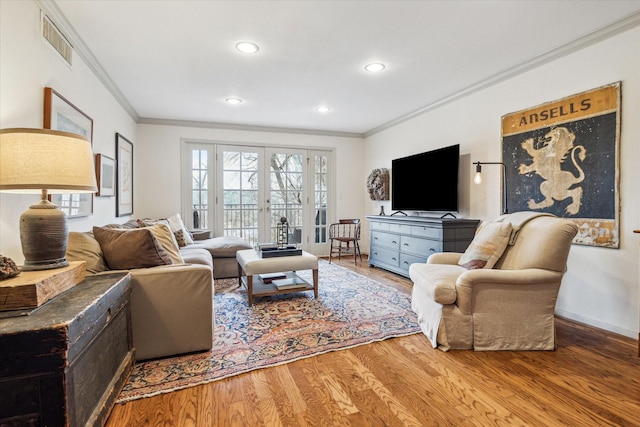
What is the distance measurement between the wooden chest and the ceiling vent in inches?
72.0

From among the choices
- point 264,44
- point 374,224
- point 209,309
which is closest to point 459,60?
point 264,44

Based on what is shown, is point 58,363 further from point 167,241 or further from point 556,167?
point 556,167

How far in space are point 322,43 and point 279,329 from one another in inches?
95.0

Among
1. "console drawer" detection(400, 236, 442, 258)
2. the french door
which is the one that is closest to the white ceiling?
the french door

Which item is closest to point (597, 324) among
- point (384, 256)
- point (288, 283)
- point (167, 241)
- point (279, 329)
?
point (384, 256)

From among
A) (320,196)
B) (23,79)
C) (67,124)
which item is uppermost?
(23,79)

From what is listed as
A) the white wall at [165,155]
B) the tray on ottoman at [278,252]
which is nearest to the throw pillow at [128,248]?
the tray on ottoman at [278,252]

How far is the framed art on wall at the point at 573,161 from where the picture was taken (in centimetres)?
246

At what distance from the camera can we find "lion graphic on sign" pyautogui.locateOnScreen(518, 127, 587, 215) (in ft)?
8.79

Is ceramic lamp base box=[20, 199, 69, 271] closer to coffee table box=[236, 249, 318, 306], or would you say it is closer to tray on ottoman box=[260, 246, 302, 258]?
coffee table box=[236, 249, 318, 306]

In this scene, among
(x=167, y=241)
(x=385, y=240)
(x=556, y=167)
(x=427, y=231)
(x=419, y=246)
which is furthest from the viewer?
(x=385, y=240)

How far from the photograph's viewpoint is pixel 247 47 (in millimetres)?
2729

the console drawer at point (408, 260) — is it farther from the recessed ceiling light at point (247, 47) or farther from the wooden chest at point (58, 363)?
the wooden chest at point (58, 363)

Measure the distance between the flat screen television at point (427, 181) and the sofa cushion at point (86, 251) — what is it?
3545 millimetres
